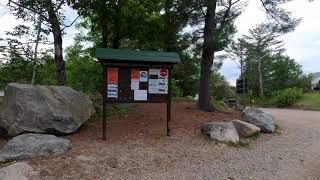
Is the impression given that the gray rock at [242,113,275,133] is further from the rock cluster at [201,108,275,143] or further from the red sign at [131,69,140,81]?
the red sign at [131,69,140,81]

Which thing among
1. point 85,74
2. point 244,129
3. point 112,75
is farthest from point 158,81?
point 85,74

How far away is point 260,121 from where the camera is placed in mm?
13500

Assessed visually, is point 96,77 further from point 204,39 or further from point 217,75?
point 217,75

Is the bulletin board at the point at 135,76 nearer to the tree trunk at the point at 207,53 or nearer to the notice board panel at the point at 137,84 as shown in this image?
the notice board panel at the point at 137,84

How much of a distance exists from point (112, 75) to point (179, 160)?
3.03 meters

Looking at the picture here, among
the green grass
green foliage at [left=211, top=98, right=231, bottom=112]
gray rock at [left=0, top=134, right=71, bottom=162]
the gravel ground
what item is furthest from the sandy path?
the green grass

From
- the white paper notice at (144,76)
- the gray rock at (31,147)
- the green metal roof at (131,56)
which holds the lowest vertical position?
the gray rock at (31,147)

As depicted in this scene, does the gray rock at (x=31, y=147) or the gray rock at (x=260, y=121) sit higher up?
the gray rock at (x=260, y=121)

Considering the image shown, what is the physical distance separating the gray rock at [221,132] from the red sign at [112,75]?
2.77 meters

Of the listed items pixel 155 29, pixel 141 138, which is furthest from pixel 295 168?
pixel 155 29

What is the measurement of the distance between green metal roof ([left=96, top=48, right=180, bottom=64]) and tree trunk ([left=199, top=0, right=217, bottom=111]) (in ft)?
14.7

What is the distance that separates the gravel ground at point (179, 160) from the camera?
807 centimetres

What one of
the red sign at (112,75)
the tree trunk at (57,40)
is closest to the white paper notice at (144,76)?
the red sign at (112,75)

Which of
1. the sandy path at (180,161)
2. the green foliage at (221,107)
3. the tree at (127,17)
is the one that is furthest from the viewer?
the green foliage at (221,107)
